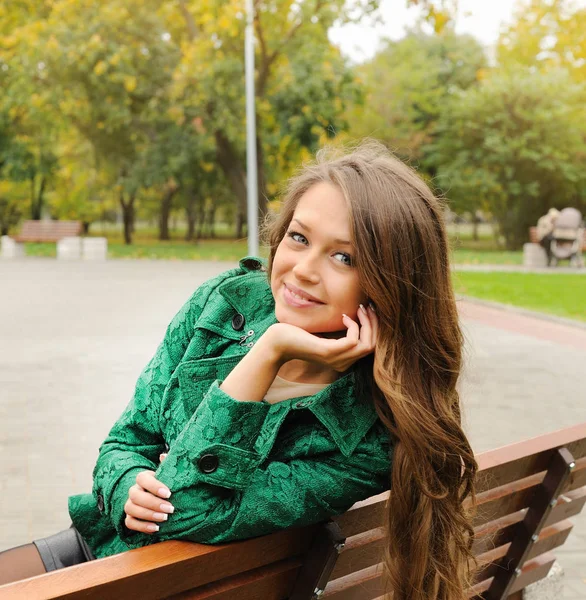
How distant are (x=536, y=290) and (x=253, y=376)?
16107 millimetres

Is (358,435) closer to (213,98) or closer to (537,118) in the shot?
(213,98)

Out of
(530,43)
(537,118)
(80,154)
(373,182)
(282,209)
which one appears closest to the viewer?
(373,182)

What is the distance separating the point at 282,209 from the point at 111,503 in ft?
2.70

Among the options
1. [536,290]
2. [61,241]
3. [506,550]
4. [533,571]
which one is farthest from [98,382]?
[61,241]

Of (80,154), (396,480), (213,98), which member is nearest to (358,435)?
(396,480)

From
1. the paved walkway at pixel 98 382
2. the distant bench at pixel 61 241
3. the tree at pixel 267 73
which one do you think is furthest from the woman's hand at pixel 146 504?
the distant bench at pixel 61 241

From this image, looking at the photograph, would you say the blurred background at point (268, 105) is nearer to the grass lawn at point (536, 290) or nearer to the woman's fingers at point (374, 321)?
the grass lawn at point (536, 290)

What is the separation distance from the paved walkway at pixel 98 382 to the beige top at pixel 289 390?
1.37 ft

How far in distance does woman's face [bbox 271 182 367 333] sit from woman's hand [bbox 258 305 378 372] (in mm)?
70

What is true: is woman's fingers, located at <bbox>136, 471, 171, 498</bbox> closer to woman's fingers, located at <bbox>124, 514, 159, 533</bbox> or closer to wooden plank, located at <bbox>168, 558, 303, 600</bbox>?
woman's fingers, located at <bbox>124, 514, 159, 533</bbox>

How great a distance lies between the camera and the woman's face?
5.91 feet

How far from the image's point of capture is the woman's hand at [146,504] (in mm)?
1704

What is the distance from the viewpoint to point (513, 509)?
233 cm

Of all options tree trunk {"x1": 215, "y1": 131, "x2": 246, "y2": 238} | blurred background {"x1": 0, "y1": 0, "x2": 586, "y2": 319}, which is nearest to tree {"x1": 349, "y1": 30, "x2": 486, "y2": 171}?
blurred background {"x1": 0, "y1": 0, "x2": 586, "y2": 319}
